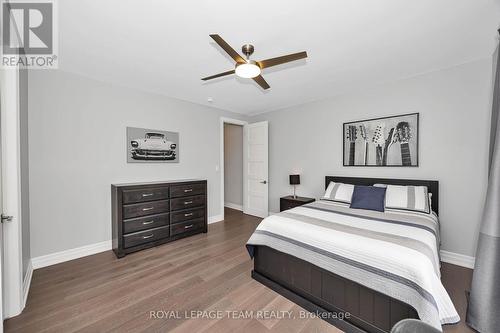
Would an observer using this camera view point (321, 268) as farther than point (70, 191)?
No

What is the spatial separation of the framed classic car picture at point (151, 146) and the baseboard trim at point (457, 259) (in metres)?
4.49

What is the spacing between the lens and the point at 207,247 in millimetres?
3326

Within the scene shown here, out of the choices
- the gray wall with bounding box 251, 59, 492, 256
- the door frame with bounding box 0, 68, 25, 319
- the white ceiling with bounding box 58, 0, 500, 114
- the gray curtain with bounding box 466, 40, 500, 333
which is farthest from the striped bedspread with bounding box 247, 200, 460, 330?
the door frame with bounding box 0, 68, 25, 319

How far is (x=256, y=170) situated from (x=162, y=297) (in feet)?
11.5

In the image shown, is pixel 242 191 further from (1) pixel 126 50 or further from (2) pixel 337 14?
(2) pixel 337 14

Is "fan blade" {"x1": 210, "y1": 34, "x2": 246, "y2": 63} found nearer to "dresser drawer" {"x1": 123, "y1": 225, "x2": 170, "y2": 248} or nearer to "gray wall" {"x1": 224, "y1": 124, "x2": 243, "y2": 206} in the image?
"dresser drawer" {"x1": 123, "y1": 225, "x2": 170, "y2": 248}

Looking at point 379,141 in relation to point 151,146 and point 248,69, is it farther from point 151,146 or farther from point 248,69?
point 151,146

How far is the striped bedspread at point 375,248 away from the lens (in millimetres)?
1406

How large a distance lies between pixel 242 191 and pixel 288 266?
12.0 feet

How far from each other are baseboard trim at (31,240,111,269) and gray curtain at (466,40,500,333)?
4.34 meters

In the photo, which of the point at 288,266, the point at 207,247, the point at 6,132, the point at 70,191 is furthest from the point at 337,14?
the point at 70,191

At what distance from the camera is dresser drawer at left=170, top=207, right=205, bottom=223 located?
3543mm

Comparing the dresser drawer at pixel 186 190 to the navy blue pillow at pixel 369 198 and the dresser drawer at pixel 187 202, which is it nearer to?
the dresser drawer at pixel 187 202

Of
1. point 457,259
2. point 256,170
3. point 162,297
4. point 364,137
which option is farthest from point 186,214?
point 457,259
